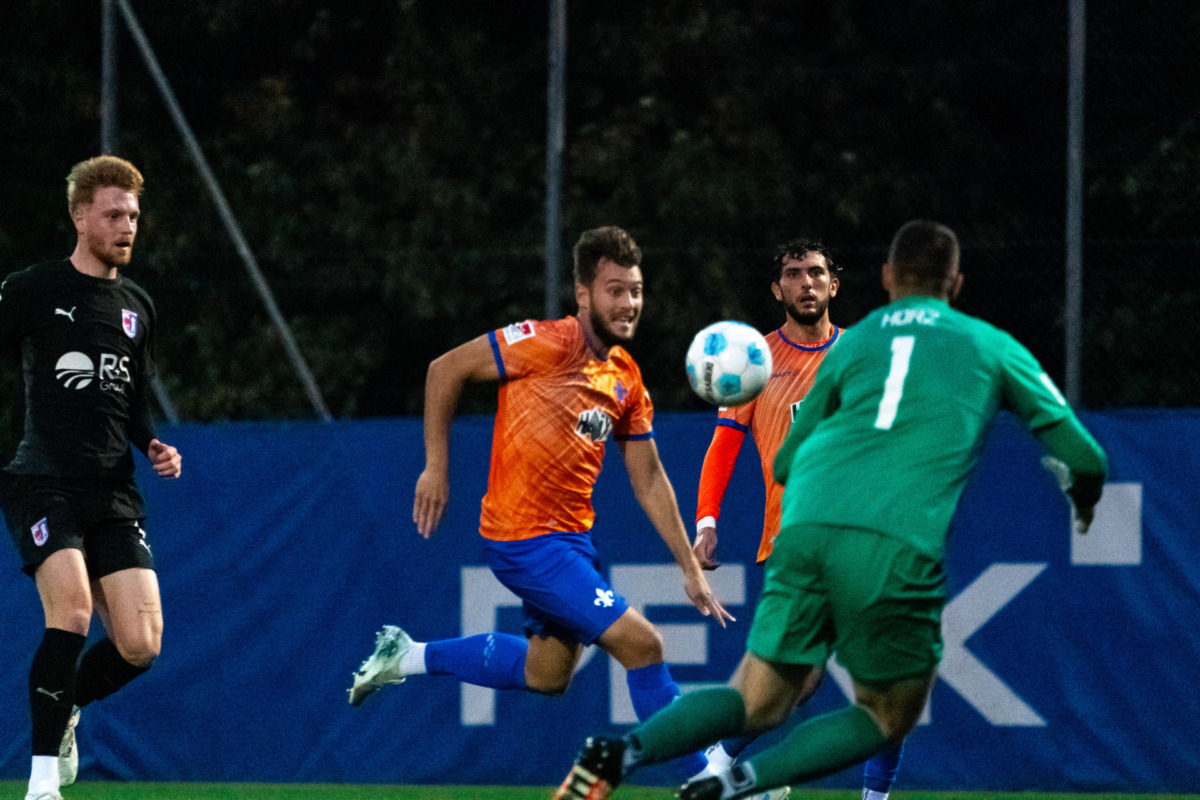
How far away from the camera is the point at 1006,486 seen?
8.36m

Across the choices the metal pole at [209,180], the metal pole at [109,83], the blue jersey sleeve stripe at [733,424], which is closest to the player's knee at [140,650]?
the blue jersey sleeve stripe at [733,424]

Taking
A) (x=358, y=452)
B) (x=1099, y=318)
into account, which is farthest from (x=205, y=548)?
(x=1099, y=318)

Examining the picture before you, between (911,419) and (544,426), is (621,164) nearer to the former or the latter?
(544,426)

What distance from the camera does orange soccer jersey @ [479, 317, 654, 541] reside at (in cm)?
656

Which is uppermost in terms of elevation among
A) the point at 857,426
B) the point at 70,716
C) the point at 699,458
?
the point at 857,426

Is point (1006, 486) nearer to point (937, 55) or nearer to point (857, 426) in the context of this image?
point (857, 426)

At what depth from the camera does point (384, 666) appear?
7328 millimetres

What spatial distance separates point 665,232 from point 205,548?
6157 mm

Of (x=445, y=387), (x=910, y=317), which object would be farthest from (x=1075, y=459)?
(x=445, y=387)

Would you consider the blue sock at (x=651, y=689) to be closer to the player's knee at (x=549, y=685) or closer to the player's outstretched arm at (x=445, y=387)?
the player's knee at (x=549, y=685)

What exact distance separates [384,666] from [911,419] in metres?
3.19

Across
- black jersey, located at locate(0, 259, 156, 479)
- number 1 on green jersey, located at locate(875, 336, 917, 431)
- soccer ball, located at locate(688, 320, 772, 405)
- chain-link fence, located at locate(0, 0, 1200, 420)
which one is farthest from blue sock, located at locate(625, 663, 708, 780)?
chain-link fence, located at locate(0, 0, 1200, 420)

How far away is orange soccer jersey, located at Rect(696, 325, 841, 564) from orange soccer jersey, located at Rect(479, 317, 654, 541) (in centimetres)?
71

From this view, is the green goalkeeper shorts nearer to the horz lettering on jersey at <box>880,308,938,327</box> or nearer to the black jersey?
the horz lettering on jersey at <box>880,308,938,327</box>
